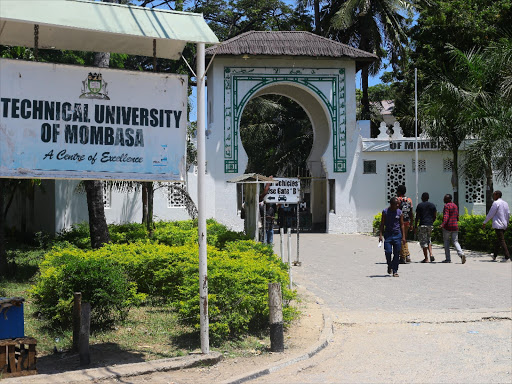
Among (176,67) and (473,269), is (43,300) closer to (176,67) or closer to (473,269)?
(473,269)

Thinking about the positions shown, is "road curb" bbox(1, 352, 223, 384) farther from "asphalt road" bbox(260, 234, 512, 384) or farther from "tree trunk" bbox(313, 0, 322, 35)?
"tree trunk" bbox(313, 0, 322, 35)

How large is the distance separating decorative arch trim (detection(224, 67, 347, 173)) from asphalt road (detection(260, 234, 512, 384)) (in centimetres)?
1038

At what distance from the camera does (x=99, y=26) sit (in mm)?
6461

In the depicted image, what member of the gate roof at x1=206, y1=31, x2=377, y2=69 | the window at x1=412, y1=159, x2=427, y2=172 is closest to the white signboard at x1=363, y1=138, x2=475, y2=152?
the window at x1=412, y1=159, x2=427, y2=172

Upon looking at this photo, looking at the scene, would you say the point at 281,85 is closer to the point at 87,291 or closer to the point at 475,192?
the point at 475,192

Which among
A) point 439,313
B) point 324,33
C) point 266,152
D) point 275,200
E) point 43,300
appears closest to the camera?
point 43,300

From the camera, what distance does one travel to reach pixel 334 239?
24.6 meters

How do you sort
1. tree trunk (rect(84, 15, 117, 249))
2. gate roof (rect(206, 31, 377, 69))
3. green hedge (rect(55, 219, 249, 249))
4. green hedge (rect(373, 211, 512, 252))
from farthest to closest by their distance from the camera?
gate roof (rect(206, 31, 377, 69)), green hedge (rect(373, 211, 512, 252)), green hedge (rect(55, 219, 249, 249)), tree trunk (rect(84, 15, 117, 249))

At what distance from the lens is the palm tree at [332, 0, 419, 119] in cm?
2945

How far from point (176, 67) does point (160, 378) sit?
28.8 metres

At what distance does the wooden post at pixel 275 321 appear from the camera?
7.69 metres

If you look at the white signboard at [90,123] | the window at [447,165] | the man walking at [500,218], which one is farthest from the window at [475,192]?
the white signboard at [90,123]

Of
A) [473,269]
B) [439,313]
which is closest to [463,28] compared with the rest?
[473,269]

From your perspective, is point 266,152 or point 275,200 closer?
point 275,200
